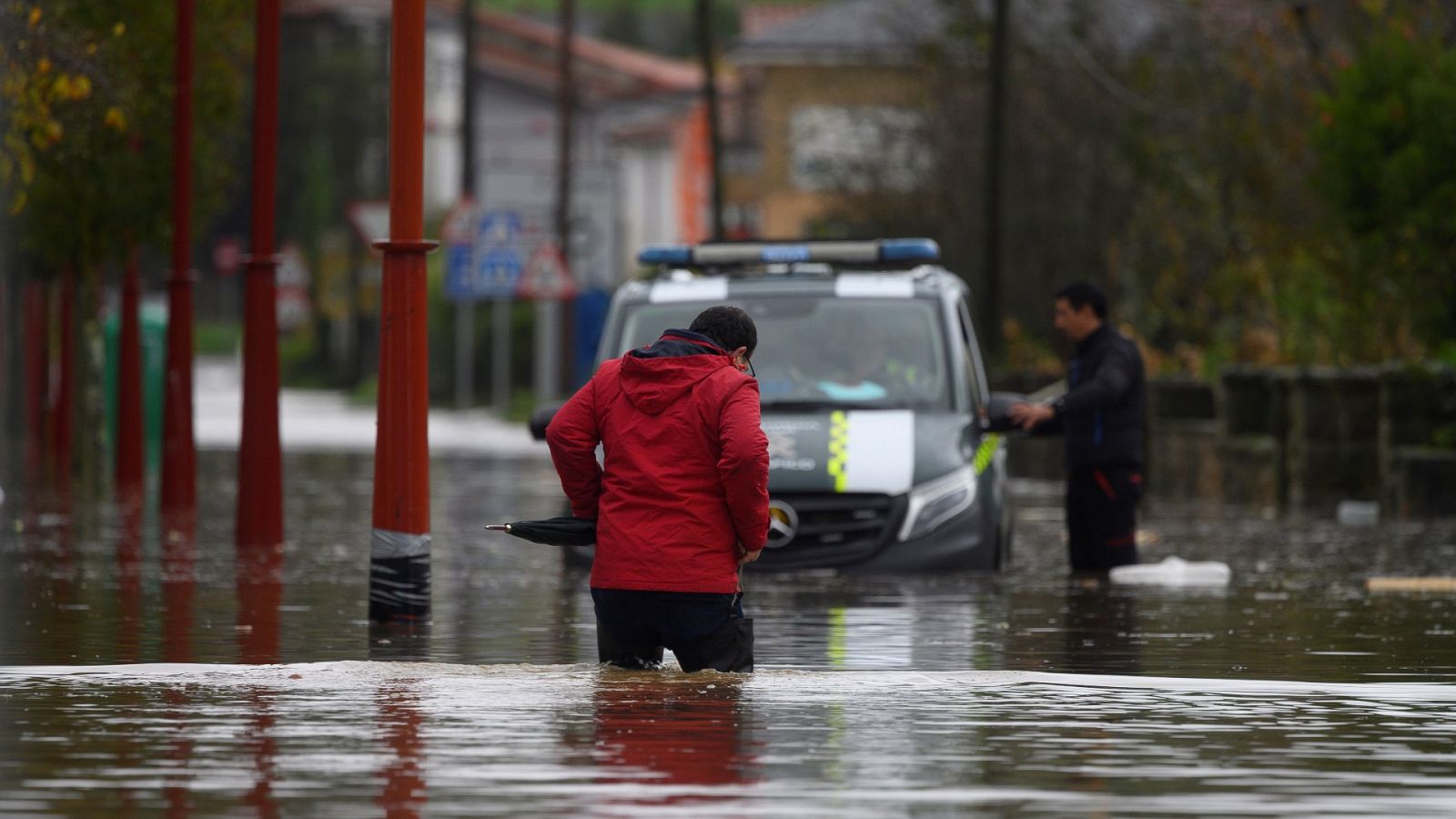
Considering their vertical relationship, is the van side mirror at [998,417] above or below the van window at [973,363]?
below

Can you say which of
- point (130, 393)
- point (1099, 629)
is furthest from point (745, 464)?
point (130, 393)

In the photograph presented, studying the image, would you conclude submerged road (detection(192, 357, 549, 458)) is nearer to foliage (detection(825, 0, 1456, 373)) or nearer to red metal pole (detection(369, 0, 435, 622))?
foliage (detection(825, 0, 1456, 373))

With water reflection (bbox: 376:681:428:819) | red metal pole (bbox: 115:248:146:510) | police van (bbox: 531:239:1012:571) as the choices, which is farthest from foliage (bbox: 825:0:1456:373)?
water reflection (bbox: 376:681:428:819)

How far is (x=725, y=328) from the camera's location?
35.5 feet

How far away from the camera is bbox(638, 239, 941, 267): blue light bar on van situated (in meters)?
18.0

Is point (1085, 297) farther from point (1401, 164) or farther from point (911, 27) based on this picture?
point (911, 27)

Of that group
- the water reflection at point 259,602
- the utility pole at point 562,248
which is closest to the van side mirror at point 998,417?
the water reflection at point 259,602

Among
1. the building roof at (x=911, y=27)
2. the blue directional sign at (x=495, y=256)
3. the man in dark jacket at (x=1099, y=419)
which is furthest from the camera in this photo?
the blue directional sign at (x=495, y=256)

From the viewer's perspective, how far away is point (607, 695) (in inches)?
420

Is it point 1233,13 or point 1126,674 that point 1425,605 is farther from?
point 1233,13

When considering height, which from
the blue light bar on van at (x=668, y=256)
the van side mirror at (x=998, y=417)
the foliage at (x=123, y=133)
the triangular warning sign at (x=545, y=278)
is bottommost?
the van side mirror at (x=998, y=417)

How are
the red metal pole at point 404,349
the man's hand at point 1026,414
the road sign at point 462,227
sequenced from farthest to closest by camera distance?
the road sign at point 462,227 → the man's hand at point 1026,414 → the red metal pole at point 404,349

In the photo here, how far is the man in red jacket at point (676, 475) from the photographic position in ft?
34.8

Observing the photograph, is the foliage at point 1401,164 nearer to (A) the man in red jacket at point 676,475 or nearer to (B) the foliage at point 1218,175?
(B) the foliage at point 1218,175
